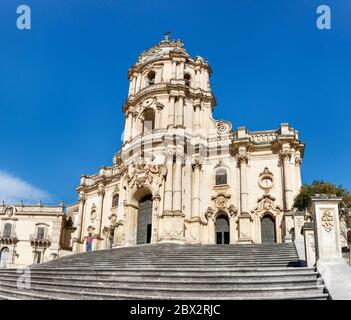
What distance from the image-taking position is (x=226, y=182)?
1138 inches

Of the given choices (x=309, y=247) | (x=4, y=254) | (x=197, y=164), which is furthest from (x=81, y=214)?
(x=309, y=247)

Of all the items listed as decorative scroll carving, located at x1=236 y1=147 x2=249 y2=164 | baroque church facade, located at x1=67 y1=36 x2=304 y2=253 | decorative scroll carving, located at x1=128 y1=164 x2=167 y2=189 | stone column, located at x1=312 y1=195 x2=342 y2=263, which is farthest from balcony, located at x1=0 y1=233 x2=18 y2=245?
stone column, located at x1=312 y1=195 x2=342 y2=263

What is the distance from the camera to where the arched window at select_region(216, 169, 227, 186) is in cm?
2905

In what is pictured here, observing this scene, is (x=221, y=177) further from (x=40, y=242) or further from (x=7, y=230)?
(x=7, y=230)

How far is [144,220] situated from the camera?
2917 cm

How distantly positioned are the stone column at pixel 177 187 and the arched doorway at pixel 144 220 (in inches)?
109

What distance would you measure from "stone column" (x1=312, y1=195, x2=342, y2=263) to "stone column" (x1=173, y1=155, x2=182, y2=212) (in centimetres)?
1748

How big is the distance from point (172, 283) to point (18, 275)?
29.3 feet

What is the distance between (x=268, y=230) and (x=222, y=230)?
10.9 feet
